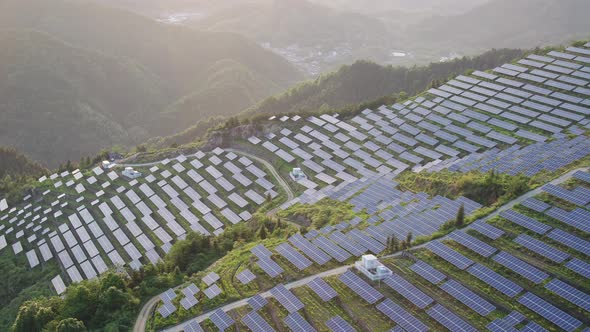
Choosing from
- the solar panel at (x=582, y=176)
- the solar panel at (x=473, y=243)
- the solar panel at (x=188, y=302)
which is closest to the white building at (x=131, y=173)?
the solar panel at (x=188, y=302)

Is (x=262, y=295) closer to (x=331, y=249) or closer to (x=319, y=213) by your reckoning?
(x=331, y=249)

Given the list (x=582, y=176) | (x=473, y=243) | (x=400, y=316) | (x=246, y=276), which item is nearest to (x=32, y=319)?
(x=246, y=276)

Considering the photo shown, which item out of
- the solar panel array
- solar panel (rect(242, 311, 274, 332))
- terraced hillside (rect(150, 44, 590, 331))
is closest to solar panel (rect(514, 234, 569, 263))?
terraced hillside (rect(150, 44, 590, 331))

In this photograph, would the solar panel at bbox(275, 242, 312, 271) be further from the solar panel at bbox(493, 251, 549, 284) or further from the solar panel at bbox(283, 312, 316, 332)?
the solar panel at bbox(493, 251, 549, 284)

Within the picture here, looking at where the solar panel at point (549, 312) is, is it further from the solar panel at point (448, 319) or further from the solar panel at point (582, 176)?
the solar panel at point (582, 176)

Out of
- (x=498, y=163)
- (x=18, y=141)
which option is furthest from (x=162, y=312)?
(x=18, y=141)

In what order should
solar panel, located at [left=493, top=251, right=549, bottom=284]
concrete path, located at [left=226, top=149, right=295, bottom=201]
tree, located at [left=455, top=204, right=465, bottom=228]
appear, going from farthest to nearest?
concrete path, located at [left=226, top=149, right=295, bottom=201]
tree, located at [left=455, top=204, right=465, bottom=228]
solar panel, located at [left=493, top=251, right=549, bottom=284]
